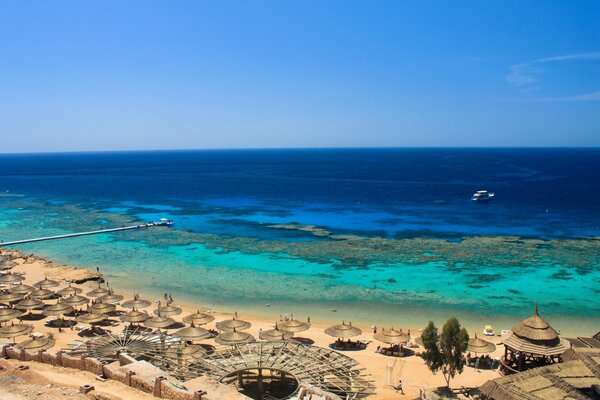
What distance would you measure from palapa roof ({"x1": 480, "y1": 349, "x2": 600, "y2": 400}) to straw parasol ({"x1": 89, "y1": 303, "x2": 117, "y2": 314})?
2242 cm

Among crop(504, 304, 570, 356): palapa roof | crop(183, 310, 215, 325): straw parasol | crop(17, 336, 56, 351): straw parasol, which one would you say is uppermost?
crop(504, 304, 570, 356): palapa roof

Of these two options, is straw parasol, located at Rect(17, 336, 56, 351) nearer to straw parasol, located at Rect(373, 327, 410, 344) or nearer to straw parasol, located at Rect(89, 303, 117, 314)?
straw parasol, located at Rect(89, 303, 117, 314)

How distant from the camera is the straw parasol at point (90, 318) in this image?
2844cm

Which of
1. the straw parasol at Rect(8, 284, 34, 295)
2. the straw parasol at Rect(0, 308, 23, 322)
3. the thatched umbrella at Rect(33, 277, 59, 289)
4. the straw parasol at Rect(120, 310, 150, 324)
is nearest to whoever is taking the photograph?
the straw parasol at Rect(0, 308, 23, 322)

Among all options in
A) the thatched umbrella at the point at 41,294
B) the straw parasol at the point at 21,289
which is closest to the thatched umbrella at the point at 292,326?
the thatched umbrella at the point at 41,294

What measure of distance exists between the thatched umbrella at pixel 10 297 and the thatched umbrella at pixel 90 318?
21.4 feet

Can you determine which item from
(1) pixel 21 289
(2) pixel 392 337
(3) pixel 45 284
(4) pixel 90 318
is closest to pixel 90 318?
(4) pixel 90 318

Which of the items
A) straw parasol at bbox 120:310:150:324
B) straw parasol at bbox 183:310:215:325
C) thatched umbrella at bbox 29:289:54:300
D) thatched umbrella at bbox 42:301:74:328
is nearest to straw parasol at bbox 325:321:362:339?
straw parasol at bbox 183:310:215:325

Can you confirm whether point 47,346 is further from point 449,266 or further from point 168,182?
point 168,182

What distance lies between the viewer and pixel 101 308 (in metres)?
29.9

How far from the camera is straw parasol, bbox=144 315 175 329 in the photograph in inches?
1082

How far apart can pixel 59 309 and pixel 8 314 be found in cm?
275

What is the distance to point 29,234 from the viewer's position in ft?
204

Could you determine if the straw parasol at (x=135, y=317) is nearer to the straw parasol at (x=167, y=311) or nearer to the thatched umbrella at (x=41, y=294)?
the straw parasol at (x=167, y=311)
